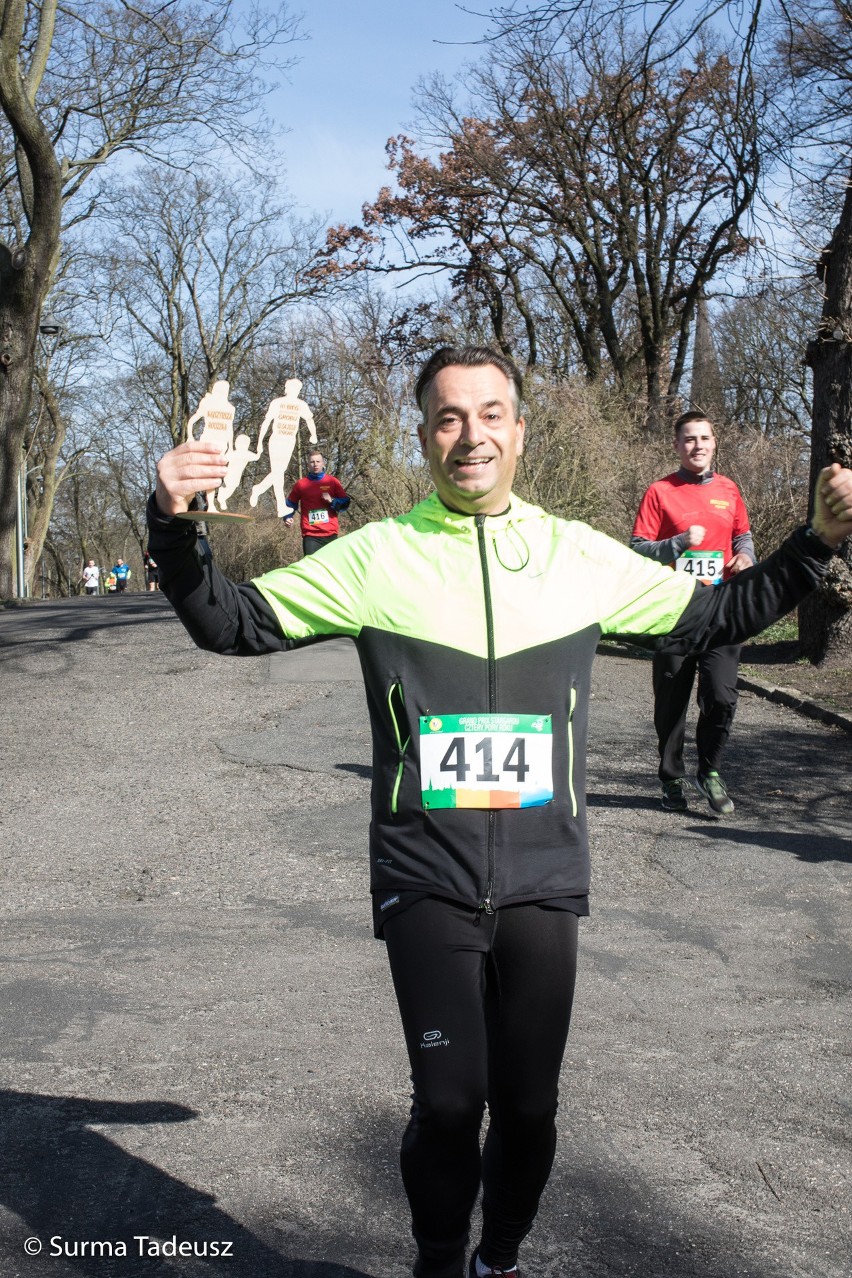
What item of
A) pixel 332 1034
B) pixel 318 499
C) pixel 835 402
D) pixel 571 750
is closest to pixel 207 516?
pixel 571 750

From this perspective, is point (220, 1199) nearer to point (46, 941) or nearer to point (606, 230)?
point (46, 941)

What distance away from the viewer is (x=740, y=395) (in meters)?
36.2

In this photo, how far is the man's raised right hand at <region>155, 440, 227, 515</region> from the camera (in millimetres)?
2523

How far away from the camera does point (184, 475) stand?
2.53m

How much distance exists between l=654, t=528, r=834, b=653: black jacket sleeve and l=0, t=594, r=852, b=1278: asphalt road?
56.1 inches

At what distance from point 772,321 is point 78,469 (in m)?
29.8

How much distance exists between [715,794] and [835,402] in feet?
22.3

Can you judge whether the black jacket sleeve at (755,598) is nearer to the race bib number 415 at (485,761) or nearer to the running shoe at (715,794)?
the race bib number 415 at (485,761)

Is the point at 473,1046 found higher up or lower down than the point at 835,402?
lower down

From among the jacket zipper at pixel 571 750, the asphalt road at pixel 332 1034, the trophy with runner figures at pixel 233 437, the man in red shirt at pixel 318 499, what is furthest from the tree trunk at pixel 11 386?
the jacket zipper at pixel 571 750

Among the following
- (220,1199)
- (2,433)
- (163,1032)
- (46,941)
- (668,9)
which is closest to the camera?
(220,1199)

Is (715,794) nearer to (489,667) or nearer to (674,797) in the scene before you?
(674,797)

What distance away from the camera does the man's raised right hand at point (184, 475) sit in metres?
2.52

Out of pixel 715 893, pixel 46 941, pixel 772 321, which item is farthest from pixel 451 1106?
pixel 772 321
